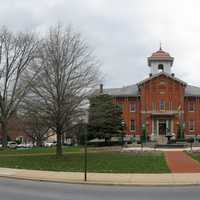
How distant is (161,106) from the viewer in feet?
238

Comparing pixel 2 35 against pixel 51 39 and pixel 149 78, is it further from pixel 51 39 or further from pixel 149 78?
pixel 149 78

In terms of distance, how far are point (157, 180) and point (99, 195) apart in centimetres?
457

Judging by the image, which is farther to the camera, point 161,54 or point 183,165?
point 161,54


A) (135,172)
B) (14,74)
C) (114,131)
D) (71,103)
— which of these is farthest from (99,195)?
(114,131)

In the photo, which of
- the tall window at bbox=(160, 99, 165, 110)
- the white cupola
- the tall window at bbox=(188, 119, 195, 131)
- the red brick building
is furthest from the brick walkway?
the white cupola

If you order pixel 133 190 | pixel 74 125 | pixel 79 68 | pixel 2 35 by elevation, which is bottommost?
pixel 133 190

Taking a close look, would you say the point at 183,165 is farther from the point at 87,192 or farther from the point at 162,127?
the point at 162,127

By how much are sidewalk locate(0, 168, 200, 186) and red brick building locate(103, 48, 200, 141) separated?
50389 mm

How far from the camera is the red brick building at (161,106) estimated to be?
234 ft

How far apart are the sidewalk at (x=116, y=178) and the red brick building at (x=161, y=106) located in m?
50.4

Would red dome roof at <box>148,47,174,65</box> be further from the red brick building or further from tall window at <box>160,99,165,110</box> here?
tall window at <box>160,99,165,110</box>

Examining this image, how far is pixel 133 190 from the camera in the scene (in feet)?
51.0

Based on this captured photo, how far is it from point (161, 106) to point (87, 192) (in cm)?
5884

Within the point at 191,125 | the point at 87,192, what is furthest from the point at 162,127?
the point at 87,192
